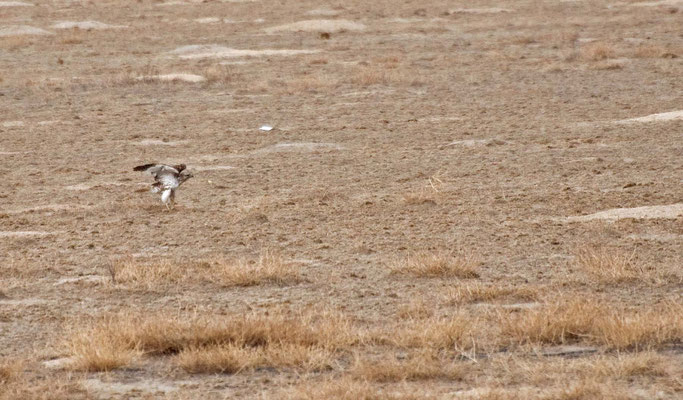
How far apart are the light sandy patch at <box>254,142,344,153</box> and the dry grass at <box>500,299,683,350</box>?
25.0ft

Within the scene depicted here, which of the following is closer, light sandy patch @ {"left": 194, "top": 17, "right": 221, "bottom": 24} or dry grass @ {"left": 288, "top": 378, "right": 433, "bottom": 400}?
dry grass @ {"left": 288, "top": 378, "right": 433, "bottom": 400}

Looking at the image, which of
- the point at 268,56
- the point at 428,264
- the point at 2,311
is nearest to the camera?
the point at 2,311

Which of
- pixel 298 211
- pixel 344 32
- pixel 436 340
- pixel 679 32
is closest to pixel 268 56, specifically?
pixel 344 32

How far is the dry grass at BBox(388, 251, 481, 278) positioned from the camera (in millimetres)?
7902

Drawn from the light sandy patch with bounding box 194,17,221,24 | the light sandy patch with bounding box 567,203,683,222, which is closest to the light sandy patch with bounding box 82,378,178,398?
the light sandy patch with bounding box 567,203,683,222

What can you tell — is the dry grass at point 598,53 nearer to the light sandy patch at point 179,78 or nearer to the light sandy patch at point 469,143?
the light sandy patch at point 179,78

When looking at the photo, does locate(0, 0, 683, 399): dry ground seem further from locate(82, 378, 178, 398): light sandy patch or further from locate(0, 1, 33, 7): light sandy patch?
locate(0, 1, 33, 7): light sandy patch

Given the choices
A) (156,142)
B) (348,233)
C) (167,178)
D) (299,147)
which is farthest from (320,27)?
(348,233)

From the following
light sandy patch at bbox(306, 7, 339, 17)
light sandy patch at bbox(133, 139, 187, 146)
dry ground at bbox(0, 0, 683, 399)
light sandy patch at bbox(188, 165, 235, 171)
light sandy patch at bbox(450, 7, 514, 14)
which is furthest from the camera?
light sandy patch at bbox(306, 7, 339, 17)

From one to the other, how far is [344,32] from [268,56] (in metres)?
7.71

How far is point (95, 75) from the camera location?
75.4 ft

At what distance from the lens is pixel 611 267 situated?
25.4 ft

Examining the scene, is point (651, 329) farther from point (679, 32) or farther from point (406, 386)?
point (679, 32)

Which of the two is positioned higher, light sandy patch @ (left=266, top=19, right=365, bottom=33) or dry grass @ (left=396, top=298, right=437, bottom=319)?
dry grass @ (left=396, top=298, right=437, bottom=319)
